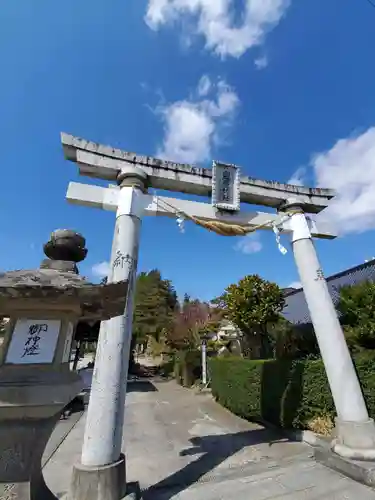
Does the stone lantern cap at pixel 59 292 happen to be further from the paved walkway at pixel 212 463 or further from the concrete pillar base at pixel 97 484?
the paved walkway at pixel 212 463

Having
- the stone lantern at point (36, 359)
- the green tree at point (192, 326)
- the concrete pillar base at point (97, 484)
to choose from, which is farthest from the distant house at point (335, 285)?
the stone lantern at point (36, 359)

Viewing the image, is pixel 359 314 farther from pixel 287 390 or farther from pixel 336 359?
pixel 287 390

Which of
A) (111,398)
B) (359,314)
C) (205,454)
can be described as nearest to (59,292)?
(111,398)

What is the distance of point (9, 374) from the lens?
7.95 feet

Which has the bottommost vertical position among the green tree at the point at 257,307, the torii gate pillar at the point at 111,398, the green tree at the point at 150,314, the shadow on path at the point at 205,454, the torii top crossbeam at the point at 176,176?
the shadow on path at the point at 205,454

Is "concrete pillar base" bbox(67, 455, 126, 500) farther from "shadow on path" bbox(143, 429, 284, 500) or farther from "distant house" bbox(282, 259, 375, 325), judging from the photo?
"distant house" bbox(282, 259, 375, 325)

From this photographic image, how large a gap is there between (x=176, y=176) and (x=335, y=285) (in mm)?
7780

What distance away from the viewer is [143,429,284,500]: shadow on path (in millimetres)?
4337

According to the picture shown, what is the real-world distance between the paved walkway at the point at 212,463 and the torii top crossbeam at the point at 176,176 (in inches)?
210

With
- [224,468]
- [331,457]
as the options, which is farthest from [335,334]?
[224,468]

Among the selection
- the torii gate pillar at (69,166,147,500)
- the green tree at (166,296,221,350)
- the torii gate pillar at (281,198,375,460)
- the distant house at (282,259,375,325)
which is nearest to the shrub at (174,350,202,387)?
the green tree at (166,296,221,350)

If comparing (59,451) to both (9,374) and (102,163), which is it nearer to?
(9,374)

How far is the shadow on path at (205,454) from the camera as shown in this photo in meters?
4.34

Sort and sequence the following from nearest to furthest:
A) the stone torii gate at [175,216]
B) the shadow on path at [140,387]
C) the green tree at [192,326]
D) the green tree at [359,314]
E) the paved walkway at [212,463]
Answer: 1. the paved walkway at [212,463]
2. the stone torii gate at [175,216]
3. the green tree at [359,314]
4. the shadow on path at [140,387]
5. the green tree at [192,326]
